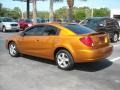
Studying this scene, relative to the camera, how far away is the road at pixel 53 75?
680cm

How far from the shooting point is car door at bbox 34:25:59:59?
894cm

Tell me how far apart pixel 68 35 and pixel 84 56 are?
0.90 m

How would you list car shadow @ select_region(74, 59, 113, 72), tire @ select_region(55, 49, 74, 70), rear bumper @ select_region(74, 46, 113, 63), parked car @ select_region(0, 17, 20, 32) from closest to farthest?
rear bumper @ select_region(74, 46, 113, 63) < tire @ select_region(55, 49, 74, 70) < car shadow @ select_region(74, 59, 113, 72) < parked car @ select_region(0, 17, 20, 32)

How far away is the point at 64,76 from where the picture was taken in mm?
7789

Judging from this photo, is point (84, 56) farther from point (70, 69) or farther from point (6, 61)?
point (6, 61)

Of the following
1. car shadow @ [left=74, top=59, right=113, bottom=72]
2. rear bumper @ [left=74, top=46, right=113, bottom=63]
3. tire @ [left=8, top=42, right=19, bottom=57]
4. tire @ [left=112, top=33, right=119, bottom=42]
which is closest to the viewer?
rear bumper @ [left=74, top=46, right=113, bottom=63]

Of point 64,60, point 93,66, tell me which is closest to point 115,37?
point 93,66

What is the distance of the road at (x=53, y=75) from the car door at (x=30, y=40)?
1.35 ft

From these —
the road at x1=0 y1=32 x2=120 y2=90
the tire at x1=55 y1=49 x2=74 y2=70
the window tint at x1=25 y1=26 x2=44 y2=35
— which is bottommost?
the road at x1=0 y1=32 x2=120 y2=90

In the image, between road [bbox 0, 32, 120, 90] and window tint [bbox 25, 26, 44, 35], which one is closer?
road [bbox 0, 32, 120, 90]

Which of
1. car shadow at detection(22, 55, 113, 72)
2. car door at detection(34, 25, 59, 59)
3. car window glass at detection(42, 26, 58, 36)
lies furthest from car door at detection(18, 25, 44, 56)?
car shadow at detection(22, 55, 113, 72)

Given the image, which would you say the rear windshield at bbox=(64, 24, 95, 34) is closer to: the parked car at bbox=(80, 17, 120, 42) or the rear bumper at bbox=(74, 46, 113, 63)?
the rear bumper at bbox=(74, 46, 113, 63)

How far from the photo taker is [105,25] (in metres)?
16.1

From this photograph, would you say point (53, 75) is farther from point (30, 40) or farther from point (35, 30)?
point (35, 30)
